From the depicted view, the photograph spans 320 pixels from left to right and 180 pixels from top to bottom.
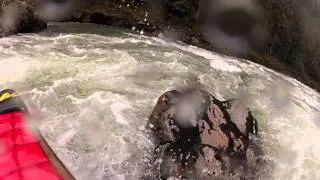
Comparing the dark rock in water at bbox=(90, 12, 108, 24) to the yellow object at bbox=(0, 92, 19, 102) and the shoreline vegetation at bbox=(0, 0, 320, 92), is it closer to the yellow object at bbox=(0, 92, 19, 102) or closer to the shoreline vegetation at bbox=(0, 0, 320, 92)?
the shoreline vegetation at bbox=(0, 0, 320, 92)

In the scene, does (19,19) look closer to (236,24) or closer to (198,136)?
(198,136)

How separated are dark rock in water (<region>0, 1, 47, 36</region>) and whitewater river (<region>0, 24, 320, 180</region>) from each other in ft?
1.14

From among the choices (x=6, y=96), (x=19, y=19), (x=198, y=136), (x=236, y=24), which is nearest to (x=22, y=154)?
(x=6, y=96)

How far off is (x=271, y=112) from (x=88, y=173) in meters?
5.06

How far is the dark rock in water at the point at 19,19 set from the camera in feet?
41.8

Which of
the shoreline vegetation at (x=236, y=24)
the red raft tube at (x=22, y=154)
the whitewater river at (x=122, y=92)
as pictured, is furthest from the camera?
the shoreline vegetation at (x=236, y=24)

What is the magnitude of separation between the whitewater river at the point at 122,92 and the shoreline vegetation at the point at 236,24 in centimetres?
89

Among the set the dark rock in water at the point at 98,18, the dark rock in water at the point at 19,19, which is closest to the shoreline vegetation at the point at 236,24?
the dark rock in water at the point at 98,18

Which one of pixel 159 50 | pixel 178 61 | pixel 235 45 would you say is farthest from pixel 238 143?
pixel 235 45

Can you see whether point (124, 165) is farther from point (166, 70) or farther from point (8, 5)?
point (8, 5)

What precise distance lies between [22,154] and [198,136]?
11.0 feet

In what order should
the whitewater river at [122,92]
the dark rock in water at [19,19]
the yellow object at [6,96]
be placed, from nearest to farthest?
1. the yellow object at [6,96]
2. the whitewater river at [122,92]
3. the dark rock in water at [19,19]

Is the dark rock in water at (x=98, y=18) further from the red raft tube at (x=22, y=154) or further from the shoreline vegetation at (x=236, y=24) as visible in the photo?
the red raft tube at (x=22, y=154)

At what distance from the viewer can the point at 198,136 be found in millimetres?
8414
